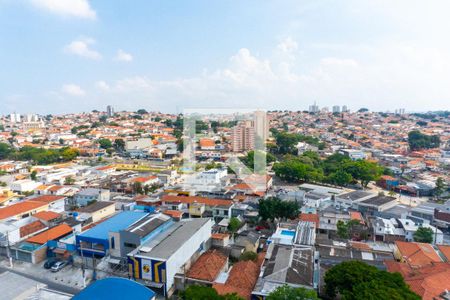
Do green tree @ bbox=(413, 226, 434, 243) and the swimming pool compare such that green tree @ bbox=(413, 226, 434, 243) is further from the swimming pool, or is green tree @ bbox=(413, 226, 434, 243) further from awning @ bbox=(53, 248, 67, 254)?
awning @ bbox=(53, 248, 67, 254)

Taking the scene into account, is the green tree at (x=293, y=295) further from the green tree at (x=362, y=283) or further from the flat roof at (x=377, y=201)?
the flat roof at (x=377, y=201)

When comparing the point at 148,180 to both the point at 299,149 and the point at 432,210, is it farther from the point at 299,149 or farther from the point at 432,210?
the point at 299,149

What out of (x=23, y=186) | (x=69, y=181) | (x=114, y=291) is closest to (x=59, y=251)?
(x=114, y=291)

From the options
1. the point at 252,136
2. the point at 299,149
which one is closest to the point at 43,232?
the point at 252,136

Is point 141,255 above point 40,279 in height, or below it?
above

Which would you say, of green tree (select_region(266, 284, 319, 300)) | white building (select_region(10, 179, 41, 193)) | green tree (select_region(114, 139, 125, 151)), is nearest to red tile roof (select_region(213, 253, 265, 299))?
green tree (select_region(266, 284, 319, 300))

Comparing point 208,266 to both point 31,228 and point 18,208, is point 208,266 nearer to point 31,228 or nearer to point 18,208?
point 31,228
